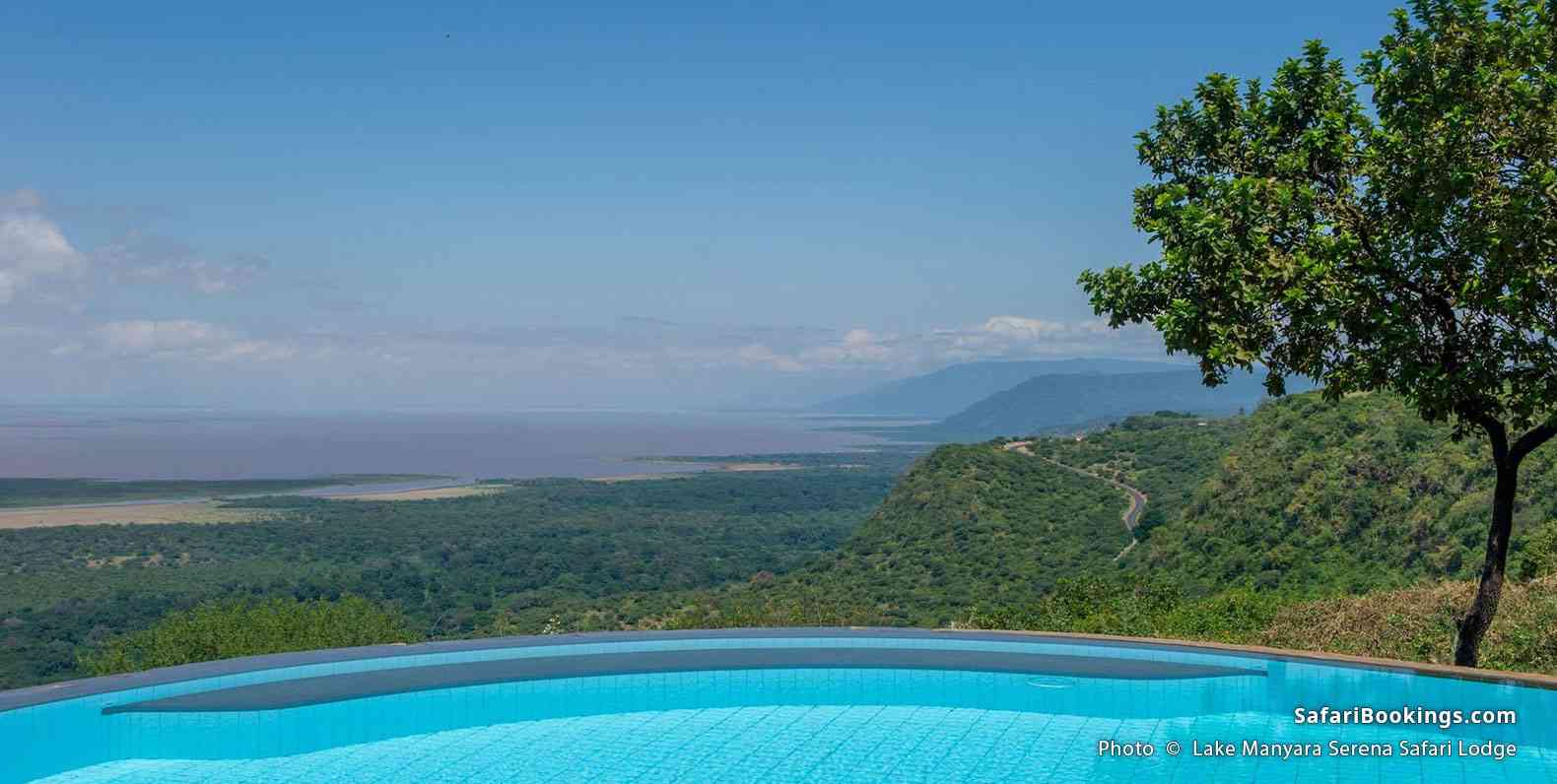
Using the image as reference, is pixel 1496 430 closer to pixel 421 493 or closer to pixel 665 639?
pixel 665 639

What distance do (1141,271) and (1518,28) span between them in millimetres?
3003

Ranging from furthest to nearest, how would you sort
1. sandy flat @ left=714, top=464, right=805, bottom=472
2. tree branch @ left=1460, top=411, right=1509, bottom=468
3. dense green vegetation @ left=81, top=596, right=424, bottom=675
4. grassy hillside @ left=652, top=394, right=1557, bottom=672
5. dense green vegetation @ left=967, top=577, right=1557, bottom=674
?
1. sandy flat @ left=714, top=464, right=805, bottom=472
2. dense green vegetation @ left=81, top=596, right=424, bottom=675
3. grassy hillside @ left=652, top=394, right=1557, bottom=672
4. dense green vegetation @ left=967, top=577, right=1557, bottom=674
5. tree branch @ left=1460, top=411, right=1509, bottom=468

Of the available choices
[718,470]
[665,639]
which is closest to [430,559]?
[665,639]

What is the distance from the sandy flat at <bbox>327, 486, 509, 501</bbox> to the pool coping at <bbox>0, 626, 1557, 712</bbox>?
8974 centimetres

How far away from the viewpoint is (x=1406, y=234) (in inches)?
336

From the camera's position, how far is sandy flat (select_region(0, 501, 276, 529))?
247 ft

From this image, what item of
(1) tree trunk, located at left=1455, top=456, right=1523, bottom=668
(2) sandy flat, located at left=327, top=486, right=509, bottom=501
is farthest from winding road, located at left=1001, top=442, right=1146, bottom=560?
(2) sandy flat, located at left=327, top=486, right=509, bottom=501

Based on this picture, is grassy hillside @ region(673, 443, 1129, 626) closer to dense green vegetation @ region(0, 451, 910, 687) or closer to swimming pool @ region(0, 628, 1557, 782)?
dense green vegetation @ region(0, 451, 910, 687)

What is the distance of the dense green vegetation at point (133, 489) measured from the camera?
93000mm

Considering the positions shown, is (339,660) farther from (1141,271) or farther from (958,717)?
(1141,271)

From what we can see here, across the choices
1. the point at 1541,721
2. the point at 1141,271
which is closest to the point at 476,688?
the point at 1141,271

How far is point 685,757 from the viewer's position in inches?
351

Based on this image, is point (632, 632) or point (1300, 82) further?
point (632, 632)

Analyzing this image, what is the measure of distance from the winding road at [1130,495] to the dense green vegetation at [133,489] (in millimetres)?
70934
